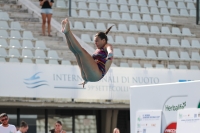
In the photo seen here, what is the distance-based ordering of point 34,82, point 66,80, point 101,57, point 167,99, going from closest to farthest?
point 167,99 < point 101,57 < point 34,82 < point 66,80

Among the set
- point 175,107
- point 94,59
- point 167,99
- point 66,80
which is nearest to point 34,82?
point 66,80

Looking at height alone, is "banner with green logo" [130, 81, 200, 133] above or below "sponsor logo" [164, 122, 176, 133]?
above

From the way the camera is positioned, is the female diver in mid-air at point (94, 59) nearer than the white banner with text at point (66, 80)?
Yes

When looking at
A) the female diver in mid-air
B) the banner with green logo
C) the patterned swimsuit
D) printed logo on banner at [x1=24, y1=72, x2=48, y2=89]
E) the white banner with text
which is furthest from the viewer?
printed logo on banner at [x1=24, y1=72, x2=48, y2=89]

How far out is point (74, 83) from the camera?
1688cm

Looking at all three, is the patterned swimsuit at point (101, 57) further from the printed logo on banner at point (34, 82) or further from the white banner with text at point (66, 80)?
the printed logo on banner at point (34, 82)

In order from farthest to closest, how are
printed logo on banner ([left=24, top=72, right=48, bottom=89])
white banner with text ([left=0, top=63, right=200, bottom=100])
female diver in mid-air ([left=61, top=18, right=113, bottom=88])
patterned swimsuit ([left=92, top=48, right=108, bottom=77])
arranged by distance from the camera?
printed logo on banner ([left=24, top=72, right=48, bottom=89]) < white banner with text ([left=0, top=63, right=200, bottom=100]) < patterned swimsuit ([left=92, top=48, right=108, bottom=77]) < female diver in mid-air ([left=61, top=18, right=113, bottom=88])

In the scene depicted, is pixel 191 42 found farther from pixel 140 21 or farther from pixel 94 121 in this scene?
pixel 94 121

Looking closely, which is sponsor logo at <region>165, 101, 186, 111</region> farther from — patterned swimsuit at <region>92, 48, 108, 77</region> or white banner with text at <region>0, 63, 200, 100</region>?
white banner with text at <region>0, 63, 200, 100</region>

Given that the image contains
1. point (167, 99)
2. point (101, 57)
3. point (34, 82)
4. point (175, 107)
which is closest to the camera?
point (175, 107)

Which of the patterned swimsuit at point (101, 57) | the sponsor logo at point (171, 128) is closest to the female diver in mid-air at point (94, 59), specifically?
the patterned swimsuit at point (101, 57)

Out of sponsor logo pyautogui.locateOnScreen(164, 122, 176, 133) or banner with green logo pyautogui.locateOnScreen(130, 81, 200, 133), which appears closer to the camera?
banner with green logo pyautogui.locateOnScreen(130, 81, 200, 133)

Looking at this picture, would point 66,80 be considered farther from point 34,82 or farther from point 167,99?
point 167,99

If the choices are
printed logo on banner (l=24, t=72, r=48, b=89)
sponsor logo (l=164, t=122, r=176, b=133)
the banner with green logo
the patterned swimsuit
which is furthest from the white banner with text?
sponsor logo (l=164, t=122, r=176, b=133)
